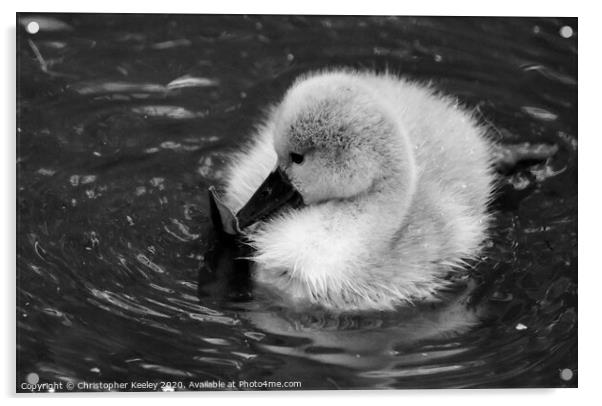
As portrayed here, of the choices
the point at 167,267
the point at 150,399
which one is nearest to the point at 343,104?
the point at 167,267

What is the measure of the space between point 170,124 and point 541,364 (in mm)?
1560

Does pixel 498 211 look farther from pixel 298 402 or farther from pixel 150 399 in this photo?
pixel 150 399

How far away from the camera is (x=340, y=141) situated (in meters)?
4.42

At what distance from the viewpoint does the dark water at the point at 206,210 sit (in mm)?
4426

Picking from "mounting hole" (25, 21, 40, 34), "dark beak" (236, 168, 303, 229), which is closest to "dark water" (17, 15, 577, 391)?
"mounting hole" (25, 21, 40, 34)

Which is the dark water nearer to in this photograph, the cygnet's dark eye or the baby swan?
the baby swan

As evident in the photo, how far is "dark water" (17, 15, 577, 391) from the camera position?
443 cm

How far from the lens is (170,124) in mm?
5000

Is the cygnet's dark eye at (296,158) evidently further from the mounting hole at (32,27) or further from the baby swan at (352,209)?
the mounting hole at (32,27)

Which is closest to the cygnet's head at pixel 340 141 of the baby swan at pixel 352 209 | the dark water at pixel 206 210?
the baby swan at pixel 352 209

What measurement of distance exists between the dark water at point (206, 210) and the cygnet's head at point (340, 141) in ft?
1.14

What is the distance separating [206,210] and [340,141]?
697mm

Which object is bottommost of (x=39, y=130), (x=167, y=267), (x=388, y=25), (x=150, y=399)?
(x=150, y=399)

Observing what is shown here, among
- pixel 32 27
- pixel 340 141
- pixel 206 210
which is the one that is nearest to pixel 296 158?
pixel 340 141
